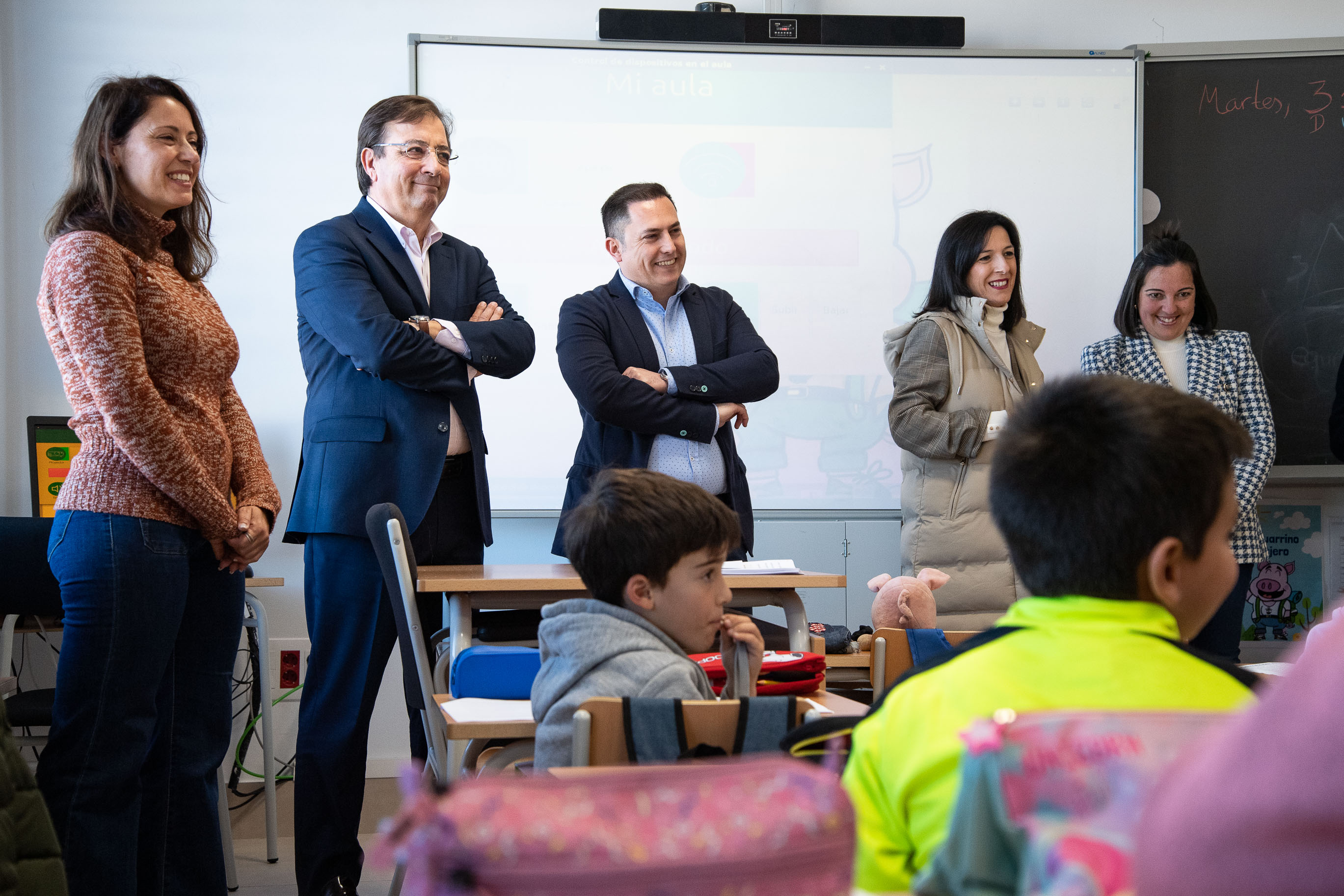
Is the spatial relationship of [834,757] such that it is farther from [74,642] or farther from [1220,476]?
[74,642]

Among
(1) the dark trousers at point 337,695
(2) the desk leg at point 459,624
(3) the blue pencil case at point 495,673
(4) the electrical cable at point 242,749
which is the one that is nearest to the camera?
(3) the blue pencil case at point 495,673

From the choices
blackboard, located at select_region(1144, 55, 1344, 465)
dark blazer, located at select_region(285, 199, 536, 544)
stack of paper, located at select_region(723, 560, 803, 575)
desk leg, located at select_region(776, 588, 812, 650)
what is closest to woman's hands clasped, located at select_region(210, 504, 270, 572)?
dark blazer, located at select_region(285, 199, 536, 544)

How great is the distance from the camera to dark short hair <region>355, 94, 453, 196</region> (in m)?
2.63

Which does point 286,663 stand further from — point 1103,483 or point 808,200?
point 1103,483

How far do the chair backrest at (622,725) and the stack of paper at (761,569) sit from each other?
38.6 inches

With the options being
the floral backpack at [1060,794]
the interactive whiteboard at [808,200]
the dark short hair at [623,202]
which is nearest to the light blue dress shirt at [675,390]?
the dark short hair at [623,202]

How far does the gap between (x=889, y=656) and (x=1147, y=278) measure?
1938 millimetres

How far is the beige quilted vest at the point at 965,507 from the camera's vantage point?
10.3 feet

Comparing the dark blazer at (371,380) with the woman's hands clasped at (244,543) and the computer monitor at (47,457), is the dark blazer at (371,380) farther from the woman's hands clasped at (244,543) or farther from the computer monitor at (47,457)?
the computer monitor at (47,457)

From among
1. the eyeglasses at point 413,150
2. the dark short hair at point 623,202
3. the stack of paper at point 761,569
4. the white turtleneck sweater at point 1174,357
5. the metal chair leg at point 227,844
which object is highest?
the eyeglasses at point 413,150

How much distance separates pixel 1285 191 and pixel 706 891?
4.14m

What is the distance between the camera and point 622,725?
4.19ft

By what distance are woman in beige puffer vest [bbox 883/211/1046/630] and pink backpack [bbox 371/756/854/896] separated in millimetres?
2602

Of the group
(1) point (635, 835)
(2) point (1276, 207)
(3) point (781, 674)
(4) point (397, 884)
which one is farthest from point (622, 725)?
(2) point (1276, 207)
